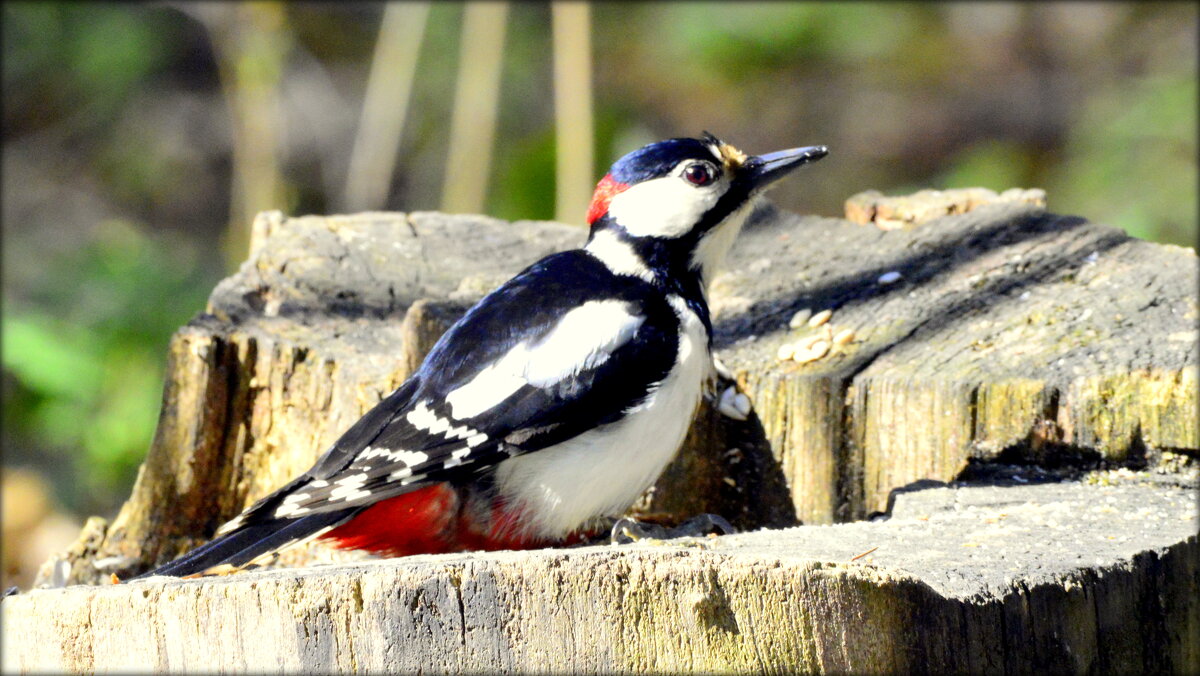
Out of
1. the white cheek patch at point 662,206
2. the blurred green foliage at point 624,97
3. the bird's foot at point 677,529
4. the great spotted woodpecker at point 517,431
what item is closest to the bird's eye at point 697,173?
the white cheek patch at point 662,206

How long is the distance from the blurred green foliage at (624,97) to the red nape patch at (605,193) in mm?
3855

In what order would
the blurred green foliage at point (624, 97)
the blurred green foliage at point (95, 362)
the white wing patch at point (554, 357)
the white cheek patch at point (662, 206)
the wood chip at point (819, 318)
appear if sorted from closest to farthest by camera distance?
1. the white wing patch at point (554, 357)
2. the white cheek patch at point (662, 206)
3. the wood chip at point (819, 318)
4. the blurred green foliage at point (95, 362)
5. the blurred green foliage at point (624, 97)

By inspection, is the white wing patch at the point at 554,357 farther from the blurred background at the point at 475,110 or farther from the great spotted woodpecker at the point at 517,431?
the blurred background at the point at 475,110

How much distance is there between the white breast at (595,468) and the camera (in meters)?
2.90

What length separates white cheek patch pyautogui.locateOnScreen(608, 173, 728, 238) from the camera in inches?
131

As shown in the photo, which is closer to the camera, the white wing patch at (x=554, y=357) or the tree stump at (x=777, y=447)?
the tree stump at (x=777, y=447)

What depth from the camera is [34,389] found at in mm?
6152

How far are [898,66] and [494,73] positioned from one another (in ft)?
14.1

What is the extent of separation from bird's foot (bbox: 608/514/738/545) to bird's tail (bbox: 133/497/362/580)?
2.04 feet

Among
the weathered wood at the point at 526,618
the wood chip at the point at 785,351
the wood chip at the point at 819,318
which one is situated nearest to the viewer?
the weathered wood at the point at 526,618

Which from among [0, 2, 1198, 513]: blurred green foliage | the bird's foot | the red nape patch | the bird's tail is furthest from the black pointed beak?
[0, 2, 1198, 513]: blurred green foliage

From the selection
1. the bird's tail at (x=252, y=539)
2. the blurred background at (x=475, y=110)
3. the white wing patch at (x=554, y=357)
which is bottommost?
the bird's tail at (x=252, y=539)

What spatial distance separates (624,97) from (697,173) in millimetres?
6443

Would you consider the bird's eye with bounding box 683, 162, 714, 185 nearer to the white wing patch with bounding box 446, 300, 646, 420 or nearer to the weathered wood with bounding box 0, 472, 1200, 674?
the white wing patch with bounding box 446, 300, 646, 420
